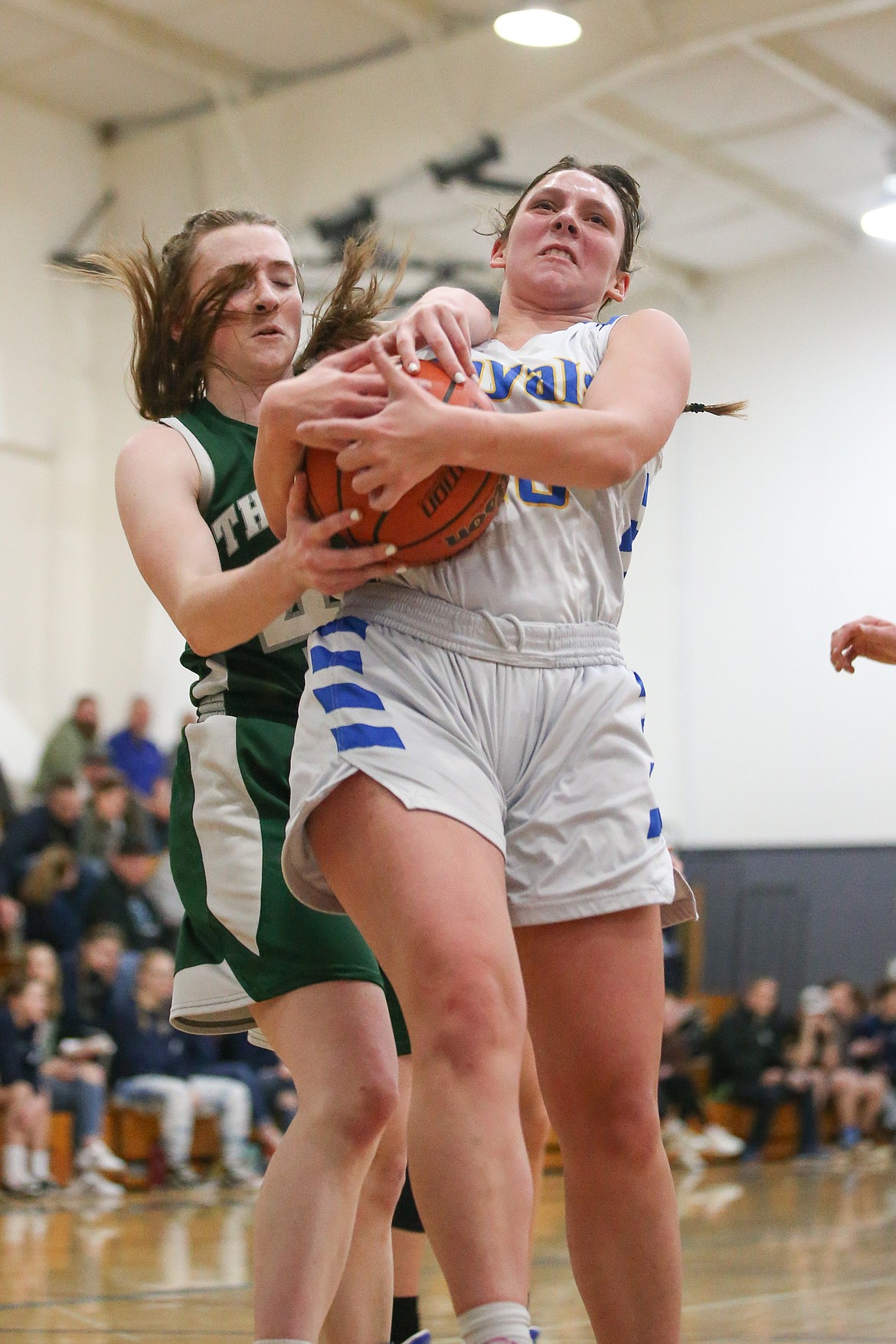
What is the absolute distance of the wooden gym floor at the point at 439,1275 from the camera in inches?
→ 132

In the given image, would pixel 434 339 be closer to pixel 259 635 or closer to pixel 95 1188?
pixel 259 635

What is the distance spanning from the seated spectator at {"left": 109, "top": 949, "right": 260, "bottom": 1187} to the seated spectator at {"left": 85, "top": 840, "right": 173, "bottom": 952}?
1.08ft

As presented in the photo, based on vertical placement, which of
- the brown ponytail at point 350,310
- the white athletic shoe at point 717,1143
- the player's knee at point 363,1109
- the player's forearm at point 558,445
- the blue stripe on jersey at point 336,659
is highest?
the brown ponytail at point 350,310

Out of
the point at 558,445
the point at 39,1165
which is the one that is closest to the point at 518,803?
the point at 558,445

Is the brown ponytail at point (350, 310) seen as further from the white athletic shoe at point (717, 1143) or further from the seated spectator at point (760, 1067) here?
the seated spectator at point (760, 1067)

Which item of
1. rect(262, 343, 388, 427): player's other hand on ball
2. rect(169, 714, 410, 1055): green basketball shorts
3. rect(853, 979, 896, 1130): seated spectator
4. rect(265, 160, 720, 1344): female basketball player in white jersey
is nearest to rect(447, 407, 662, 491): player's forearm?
rect(265, 160, 720, 1344): female basketball player in white jersey

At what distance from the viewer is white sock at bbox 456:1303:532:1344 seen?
5.16 feet

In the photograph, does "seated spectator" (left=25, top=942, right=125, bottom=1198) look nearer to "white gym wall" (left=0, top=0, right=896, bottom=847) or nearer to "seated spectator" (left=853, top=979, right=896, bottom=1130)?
"white gym wall" (left=0, top=0, right=896, bottom=847)

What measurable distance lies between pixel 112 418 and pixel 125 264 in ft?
31.2

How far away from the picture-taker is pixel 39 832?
8.33 meters

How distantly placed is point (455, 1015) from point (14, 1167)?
19.2 ft

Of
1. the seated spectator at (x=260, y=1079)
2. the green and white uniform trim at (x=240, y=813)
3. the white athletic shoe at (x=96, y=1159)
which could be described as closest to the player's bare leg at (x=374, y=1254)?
the green and white uniform trim at (x=240, y=813)

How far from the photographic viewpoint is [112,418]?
11648mm

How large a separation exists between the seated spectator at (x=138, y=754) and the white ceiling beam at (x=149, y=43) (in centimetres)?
426
